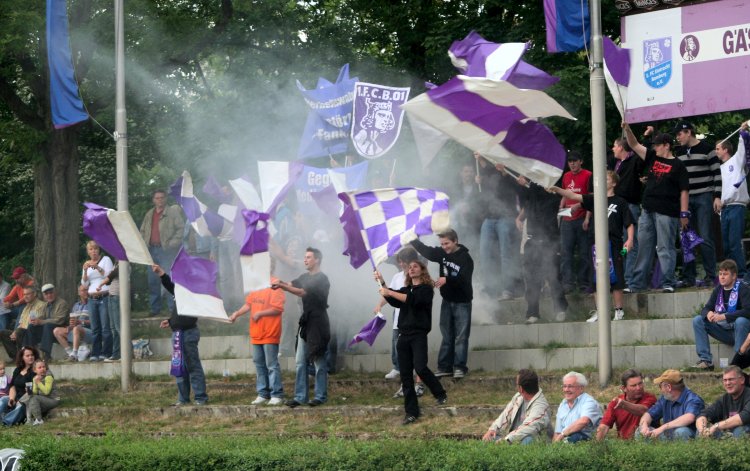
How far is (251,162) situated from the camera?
2783 cm

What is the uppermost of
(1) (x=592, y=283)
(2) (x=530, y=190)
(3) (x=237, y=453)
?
(2) (x=530, y=190)

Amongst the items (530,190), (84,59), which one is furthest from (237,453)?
(84,59)

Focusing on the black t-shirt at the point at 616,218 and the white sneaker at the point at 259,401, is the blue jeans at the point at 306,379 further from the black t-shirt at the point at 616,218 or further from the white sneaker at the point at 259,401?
the black t-shirt at the point at 616,218

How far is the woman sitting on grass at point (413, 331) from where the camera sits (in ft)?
49.6

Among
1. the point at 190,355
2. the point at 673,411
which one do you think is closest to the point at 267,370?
the point at 190,355

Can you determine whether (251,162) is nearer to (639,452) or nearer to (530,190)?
(530,190)

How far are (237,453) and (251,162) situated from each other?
1540 centimetres

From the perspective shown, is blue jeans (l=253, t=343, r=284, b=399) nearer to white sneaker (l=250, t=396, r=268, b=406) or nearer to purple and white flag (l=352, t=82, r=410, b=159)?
white sneaker (l=250, t=396, r=268, b=406)

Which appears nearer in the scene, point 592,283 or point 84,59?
point 592,283

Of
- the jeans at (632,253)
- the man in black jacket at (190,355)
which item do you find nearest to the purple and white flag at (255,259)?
the man in black jacket at (190,355)

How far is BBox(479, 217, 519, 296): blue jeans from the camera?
18484 millimetres

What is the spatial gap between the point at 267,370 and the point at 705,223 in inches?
238

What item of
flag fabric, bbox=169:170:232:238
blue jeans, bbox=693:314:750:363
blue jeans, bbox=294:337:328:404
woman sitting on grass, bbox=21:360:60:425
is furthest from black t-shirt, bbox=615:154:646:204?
woman sitting on grass, bbox=21:360:60:425

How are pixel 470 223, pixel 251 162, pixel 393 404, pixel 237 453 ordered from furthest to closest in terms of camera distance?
1. pixel 251 162
2. pixel 470 223
3. pixel 393 404
4. pixel 237 453
